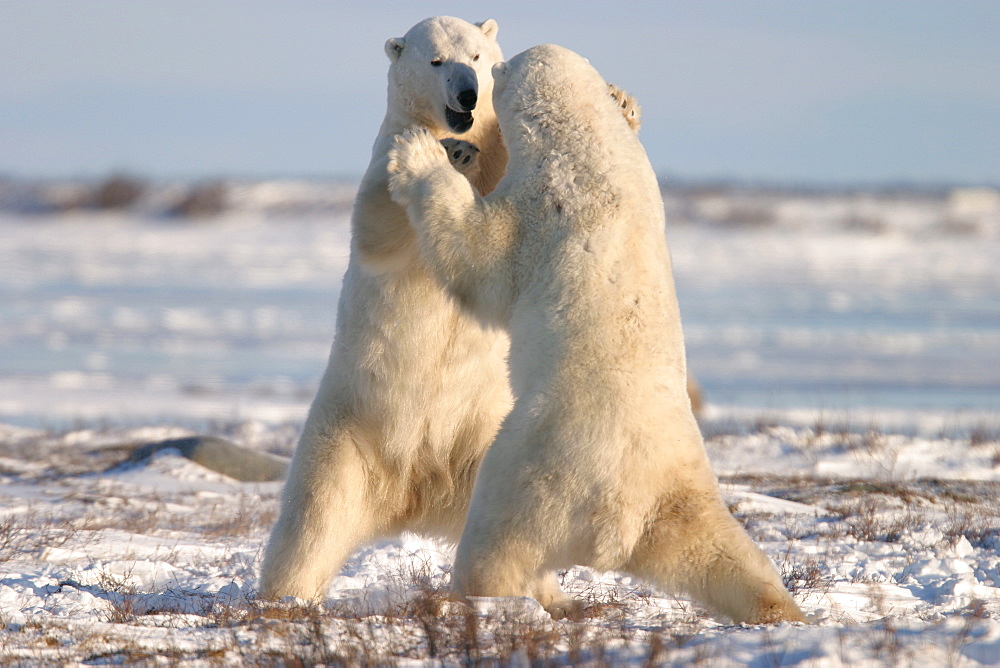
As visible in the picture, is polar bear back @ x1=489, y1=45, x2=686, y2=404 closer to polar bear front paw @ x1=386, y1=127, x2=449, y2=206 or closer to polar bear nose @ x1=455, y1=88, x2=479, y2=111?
polar bear front paw @ x1=386, y1=127, x2=449, y2=206

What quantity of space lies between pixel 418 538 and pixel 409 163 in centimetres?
223

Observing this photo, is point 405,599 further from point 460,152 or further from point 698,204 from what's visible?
point 698,204

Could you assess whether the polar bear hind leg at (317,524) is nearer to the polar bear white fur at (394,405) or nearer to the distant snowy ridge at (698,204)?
the polar bear white fur at (394,405)

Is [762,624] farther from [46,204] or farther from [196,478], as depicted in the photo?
[46,204]

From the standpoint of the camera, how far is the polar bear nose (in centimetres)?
364

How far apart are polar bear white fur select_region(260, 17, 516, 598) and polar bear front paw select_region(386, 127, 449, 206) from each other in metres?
0.26

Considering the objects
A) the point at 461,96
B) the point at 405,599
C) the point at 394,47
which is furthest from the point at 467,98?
the point at 405,599

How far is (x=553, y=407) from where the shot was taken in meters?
2.86

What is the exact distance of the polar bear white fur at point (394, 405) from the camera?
11.7ft

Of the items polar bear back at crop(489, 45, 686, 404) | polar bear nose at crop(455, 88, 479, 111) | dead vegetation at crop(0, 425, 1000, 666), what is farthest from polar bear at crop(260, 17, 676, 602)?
polar bear back at crop(489, 45, 686, 404)

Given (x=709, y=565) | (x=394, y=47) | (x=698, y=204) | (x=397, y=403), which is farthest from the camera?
(x=698, y=204)

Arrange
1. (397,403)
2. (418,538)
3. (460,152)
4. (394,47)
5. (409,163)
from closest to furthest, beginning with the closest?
(409,163)
(460,152)
(397,403)
(394,47)
(418,538)

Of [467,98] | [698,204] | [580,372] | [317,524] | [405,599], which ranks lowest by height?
[405,599]

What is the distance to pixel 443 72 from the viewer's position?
374cm
